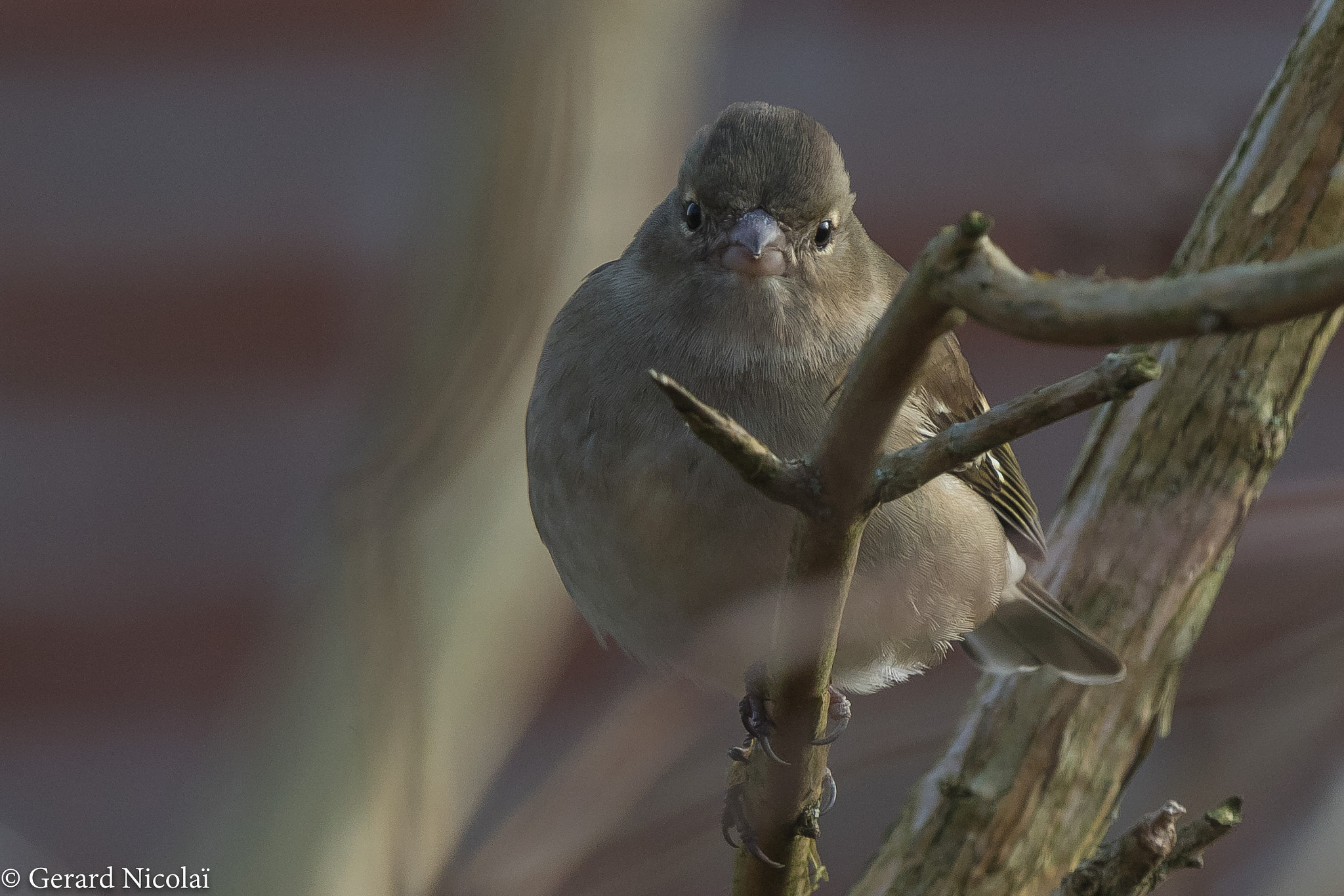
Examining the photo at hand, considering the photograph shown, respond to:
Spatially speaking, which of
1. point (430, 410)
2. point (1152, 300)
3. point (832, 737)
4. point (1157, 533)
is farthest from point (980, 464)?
point (1152, 300)

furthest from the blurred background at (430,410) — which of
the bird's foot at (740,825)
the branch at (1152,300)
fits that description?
the branch at (1152,300)

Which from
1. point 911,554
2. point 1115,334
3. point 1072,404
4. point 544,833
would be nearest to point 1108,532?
point 911,554

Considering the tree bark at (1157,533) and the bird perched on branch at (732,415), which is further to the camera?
the tree bark at (1157,533)

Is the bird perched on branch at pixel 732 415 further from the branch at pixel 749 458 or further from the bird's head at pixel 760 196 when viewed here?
the branch at pixel 749 458

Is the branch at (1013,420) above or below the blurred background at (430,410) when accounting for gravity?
above

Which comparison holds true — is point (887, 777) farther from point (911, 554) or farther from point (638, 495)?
point (638, 495)

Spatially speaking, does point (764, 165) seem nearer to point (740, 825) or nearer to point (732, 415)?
point (732, 415)

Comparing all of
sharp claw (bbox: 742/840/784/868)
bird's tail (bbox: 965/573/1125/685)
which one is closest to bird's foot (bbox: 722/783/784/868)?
sharp claw (bbox: 742/840/784/868)
